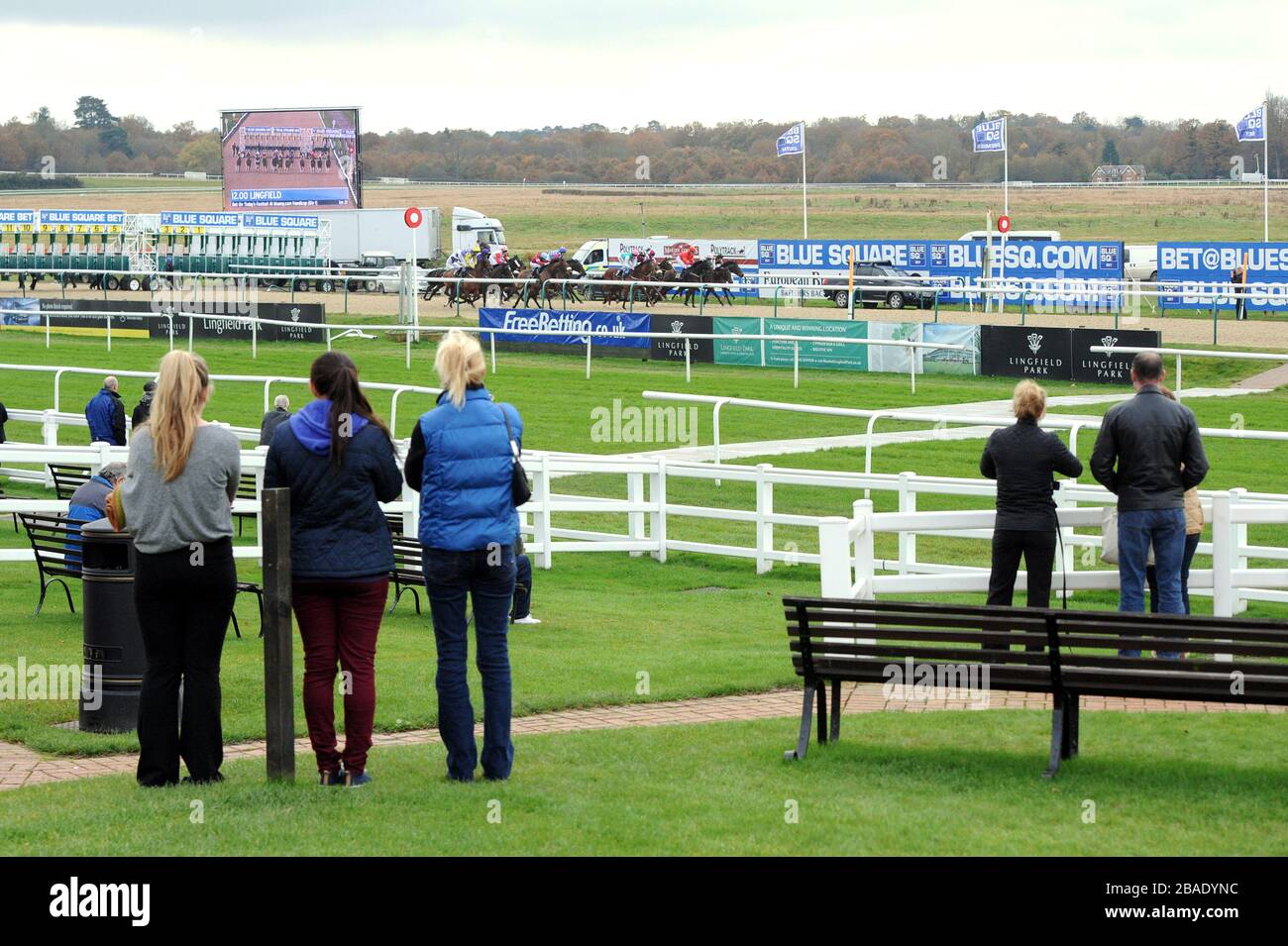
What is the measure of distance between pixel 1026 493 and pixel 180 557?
4.70m

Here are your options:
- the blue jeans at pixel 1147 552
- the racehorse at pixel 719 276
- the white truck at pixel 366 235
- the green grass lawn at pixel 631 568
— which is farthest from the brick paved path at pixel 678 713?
the white truck at pixel 366 235

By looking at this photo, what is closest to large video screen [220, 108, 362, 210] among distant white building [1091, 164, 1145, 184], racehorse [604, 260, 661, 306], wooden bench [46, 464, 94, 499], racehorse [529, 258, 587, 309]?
racehorse [529, 258, 587, 309]

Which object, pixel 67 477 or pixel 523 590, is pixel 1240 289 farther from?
pixel 523 590

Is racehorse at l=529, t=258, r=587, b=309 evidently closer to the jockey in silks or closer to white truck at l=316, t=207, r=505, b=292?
the jockey in silks

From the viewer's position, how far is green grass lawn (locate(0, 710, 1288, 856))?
19.0 ft

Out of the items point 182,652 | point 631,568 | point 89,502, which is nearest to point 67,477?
point 631,568

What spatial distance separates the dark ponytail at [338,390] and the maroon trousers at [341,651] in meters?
0.52

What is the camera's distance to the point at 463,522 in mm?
6711

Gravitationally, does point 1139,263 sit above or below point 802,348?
above

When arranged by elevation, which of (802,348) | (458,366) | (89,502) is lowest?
(89,502)

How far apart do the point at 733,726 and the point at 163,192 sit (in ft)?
389

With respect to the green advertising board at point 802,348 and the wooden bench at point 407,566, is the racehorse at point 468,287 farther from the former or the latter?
the wooden bench at point 407,566

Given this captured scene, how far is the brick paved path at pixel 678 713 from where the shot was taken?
775 centimetres
